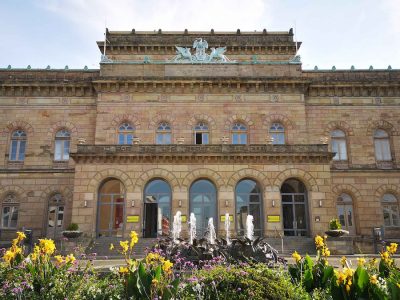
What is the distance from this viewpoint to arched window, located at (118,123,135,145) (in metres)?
30.0

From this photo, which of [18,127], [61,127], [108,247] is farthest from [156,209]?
[18,127]

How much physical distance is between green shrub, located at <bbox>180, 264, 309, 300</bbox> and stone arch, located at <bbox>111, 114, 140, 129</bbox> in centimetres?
2247

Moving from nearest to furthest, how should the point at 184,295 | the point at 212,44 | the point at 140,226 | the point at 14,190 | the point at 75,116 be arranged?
the point at 184,295 → the point at 140,226 → the point at 14,190 → the point at 75,116 → the point at 212,44

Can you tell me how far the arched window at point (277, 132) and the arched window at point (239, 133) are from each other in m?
2.04

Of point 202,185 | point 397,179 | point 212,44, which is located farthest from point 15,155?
point 397,179

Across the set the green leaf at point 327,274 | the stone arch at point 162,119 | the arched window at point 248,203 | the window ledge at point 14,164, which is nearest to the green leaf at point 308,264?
the green leaf at point 327,274

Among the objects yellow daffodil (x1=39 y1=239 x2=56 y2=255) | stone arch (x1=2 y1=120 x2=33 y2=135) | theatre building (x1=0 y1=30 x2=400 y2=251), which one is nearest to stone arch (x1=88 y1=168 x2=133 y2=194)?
theatre building (x1=0 y1=30 x2=400 y2=251)

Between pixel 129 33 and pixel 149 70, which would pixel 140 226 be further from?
pixel 129 33

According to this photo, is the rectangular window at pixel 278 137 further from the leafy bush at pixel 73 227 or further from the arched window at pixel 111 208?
the leafy bush at pixel 73 227

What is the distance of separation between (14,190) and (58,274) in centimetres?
2322

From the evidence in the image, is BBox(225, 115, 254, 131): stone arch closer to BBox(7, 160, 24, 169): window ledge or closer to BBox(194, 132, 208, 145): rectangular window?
BBox(194, 132, 208, 145): rectangular window

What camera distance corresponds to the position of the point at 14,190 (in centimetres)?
2895

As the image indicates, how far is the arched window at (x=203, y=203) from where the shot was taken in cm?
2622

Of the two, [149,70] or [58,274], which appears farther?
[149,70]
